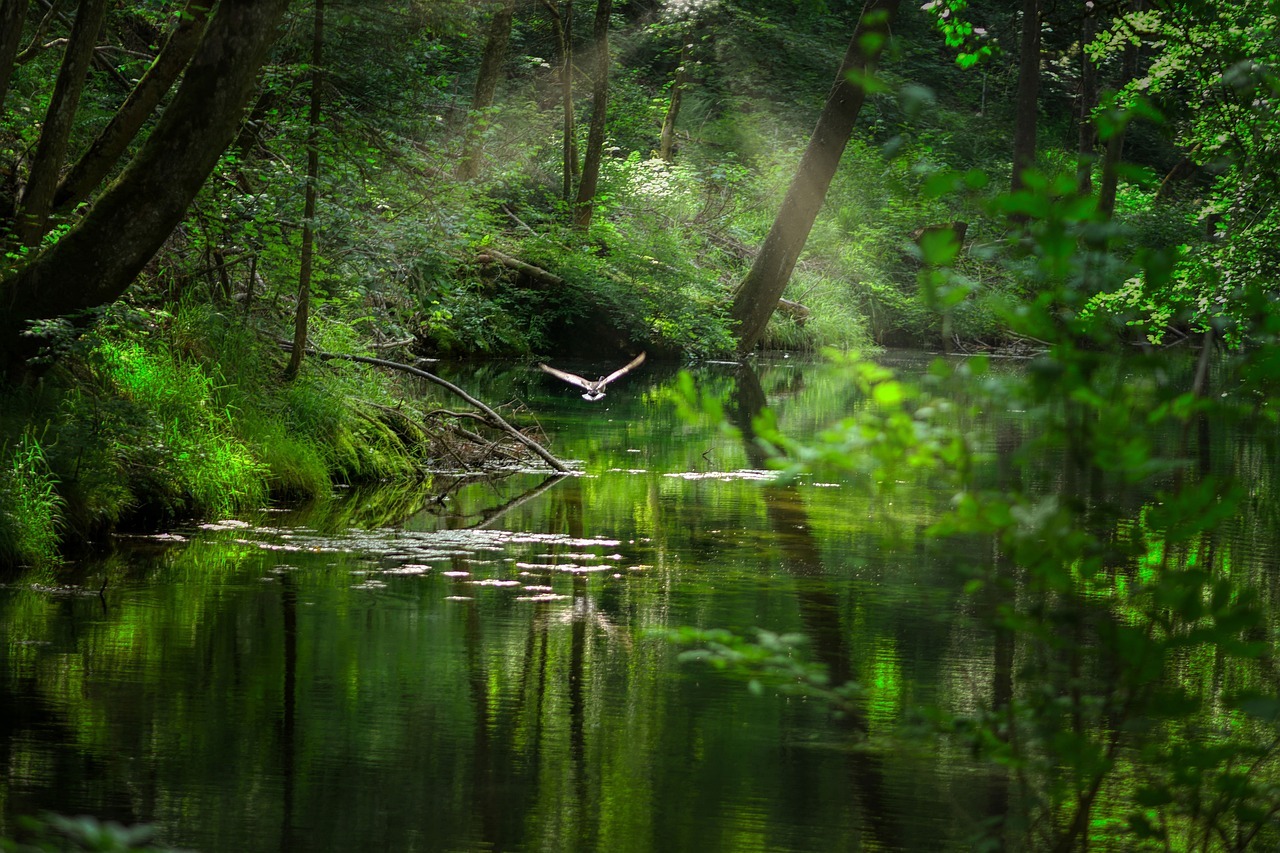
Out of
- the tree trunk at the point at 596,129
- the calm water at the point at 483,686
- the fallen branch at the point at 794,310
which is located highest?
the tree trunk at the point at 596,129

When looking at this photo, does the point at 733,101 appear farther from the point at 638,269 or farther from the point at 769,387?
the point at 769,387

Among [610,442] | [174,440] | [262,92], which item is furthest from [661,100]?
[174,440]

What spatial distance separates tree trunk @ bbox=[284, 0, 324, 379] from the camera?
1080 cm

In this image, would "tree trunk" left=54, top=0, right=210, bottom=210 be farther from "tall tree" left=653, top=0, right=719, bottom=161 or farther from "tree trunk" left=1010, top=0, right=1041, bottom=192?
"tall tree" left=653, top=0, right=719, bottom=161

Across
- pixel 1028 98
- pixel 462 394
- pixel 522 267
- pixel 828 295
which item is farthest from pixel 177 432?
pixel 828 295

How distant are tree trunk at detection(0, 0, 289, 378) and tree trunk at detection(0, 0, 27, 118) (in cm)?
83

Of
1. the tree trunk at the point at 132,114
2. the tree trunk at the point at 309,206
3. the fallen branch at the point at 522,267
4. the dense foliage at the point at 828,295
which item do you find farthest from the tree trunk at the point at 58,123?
the fallen branch at the point at 522,267

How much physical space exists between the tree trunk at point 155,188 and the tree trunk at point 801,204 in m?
11.0

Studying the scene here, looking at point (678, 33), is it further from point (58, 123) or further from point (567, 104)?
point (58, 123)

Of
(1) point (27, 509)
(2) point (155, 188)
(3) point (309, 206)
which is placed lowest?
(1) point (27, 509)

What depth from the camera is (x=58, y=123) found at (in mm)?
8242

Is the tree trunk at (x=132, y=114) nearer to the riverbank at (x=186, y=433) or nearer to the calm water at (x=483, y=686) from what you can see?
the riverbank at (x=186, y=433)

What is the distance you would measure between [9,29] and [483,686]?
458 centimetres

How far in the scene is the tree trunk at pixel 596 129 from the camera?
82.6ft
